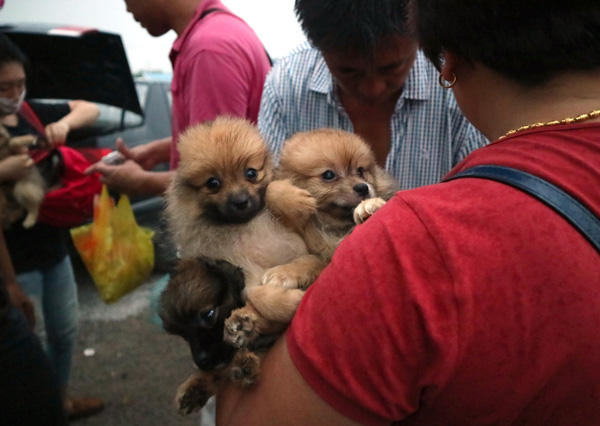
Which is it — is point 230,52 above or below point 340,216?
above

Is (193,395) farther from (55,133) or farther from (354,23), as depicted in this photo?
(55,133)

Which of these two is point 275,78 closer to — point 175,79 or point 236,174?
point 175,79

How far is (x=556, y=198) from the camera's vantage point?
0.90 metres

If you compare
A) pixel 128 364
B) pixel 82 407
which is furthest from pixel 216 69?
pixel 128 364

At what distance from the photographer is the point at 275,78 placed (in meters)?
2.37

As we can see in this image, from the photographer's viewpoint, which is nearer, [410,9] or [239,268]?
[410,9]

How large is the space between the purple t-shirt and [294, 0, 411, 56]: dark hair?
1.78ft

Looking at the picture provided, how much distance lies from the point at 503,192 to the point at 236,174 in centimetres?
110

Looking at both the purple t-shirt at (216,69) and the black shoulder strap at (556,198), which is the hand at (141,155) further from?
the black shoulder strap at (556,198)

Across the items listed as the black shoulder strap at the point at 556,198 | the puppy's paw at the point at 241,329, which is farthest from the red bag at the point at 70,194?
the black shoulder strap at the point at 556,198

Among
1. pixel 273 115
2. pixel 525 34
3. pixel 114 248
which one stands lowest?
pixel 114 248

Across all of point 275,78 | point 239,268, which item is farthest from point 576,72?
point 275,78

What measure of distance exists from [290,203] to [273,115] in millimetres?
823

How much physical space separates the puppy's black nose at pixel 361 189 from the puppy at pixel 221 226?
19 centimetres
